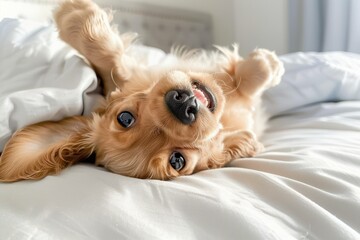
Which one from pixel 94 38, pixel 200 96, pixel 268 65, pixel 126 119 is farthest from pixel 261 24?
pixel 126 119

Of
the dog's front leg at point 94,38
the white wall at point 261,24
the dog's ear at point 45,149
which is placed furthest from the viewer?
the white wall at point 261,24

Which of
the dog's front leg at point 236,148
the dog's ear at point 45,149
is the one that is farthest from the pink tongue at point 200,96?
the dog's ear at point 45,149

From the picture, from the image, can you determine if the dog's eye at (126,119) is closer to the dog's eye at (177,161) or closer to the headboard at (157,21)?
the dog's eye at (177,161)

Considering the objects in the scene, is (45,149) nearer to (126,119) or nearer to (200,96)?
(126,119)

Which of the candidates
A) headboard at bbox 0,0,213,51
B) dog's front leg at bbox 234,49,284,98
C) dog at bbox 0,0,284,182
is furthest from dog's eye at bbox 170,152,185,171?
headboard at bbox 0,0,213,51

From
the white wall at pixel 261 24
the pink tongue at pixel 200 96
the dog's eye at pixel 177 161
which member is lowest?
the white wall at pixel 261 24

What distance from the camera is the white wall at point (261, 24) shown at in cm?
282

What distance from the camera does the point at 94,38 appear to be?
1204 mm

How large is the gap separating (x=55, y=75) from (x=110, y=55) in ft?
0.55

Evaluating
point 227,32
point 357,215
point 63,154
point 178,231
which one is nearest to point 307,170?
point 357,215

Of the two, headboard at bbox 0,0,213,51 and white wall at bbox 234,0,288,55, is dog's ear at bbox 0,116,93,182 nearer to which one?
headboard at bbox 0,0,213,51

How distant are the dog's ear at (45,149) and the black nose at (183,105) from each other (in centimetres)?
22

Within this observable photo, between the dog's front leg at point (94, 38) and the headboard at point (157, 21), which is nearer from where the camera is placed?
the dog's front leg at point (94, 38)

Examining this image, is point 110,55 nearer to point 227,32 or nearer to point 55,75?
point 55,75
